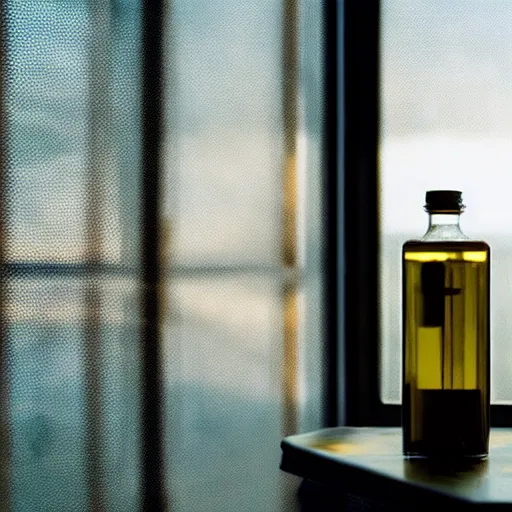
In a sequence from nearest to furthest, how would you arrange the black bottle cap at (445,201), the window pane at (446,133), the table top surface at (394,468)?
the table top surface at (394,468) < the black bottle cap at (445,201) < the window pane at (446,133)

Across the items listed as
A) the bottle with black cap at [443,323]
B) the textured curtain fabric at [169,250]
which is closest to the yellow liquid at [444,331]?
the bottle with black cap at [443,323]

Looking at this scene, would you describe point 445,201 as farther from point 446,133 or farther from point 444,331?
point 446,133

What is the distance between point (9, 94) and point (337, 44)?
645 mm

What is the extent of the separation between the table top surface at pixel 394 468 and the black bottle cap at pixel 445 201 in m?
0.30

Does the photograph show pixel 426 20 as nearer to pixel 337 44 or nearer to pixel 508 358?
pixel 337 44

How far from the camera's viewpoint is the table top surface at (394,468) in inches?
39.6

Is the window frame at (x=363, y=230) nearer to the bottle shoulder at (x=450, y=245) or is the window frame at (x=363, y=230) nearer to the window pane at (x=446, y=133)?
the window pane at (x=446, y=133)

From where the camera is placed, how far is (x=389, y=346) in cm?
166

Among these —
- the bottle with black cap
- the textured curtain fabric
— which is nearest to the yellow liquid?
the bottle with black cap

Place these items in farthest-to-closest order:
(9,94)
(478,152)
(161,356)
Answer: (478,152) → (161,356) → (9,94)

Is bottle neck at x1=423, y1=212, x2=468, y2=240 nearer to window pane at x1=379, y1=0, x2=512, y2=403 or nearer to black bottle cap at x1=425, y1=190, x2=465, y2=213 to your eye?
black bottle cap at x1=425, y1=190, x2=465, y2=213

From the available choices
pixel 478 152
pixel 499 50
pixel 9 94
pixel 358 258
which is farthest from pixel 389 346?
pixel 9 94

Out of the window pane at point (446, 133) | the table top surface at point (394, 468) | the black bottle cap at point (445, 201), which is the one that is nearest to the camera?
the table top surface at point (394, 468)

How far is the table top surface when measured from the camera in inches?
39.6
